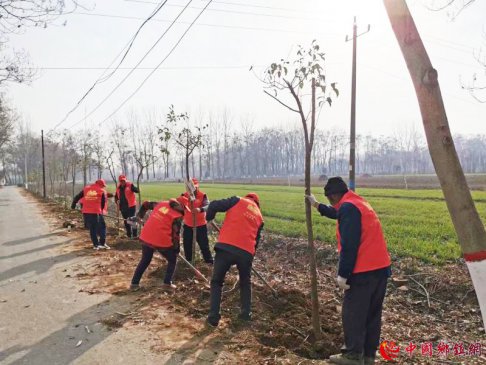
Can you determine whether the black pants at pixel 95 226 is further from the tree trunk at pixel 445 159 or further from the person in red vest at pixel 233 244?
the tree trunk at pixel 445 159

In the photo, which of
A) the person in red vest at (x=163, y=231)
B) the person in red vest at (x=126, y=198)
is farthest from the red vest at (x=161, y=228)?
the person in red vest at (x=126, y=198)

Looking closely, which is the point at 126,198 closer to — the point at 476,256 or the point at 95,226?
the point at 95,226

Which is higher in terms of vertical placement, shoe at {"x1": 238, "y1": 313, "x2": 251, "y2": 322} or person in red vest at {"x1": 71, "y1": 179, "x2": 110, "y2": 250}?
person in red vest at {"x1": 71, "y1": 179, "x2": 110, "y2": 250}

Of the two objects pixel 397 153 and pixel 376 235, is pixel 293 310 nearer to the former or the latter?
pixel 376 235

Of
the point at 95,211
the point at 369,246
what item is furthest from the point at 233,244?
the point at 95,211

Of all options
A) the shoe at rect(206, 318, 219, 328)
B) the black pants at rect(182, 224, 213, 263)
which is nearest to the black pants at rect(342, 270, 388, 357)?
the shoe at rect(206, 318, 219, 328)

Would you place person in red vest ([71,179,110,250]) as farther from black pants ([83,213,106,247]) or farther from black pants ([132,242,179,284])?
black pants ([132,242,179,284])

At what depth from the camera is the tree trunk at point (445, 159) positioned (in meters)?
2.76

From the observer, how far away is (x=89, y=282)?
22.1ft

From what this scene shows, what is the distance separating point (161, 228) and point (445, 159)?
4365mm

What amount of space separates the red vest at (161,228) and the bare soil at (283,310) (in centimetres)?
78

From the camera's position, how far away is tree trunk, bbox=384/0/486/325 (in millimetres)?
2760

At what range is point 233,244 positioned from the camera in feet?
15.7

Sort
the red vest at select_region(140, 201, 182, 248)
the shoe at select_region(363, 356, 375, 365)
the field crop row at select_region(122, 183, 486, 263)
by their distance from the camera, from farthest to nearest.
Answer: the field crop row at select_region(122, 183, 486, 263)
the red vest at select_region(140, 201, 182, 248)
the shoe at select_region(363, 356, 375, 365)
